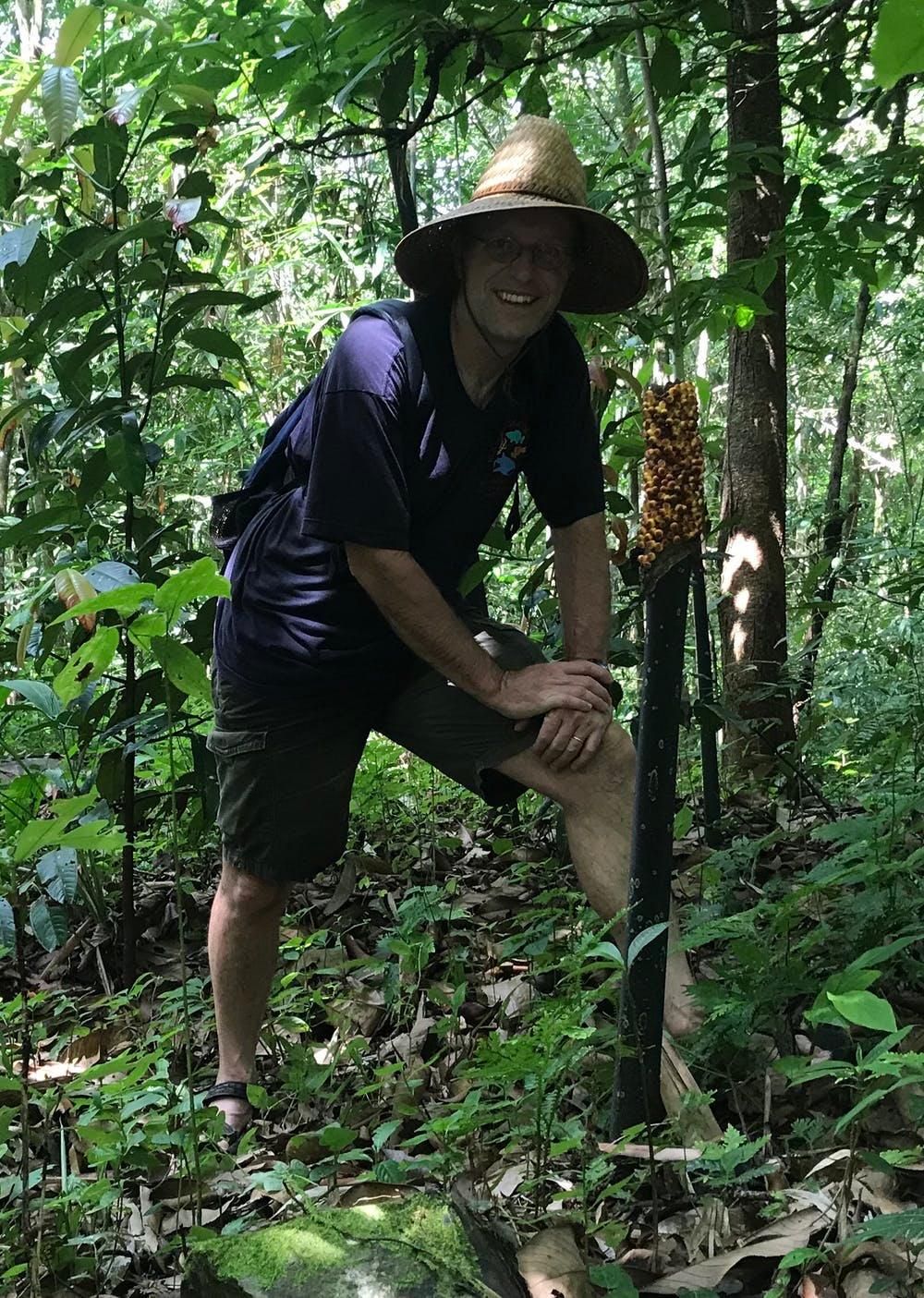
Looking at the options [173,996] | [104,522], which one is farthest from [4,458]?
[173,996]

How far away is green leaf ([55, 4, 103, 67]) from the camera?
271cm

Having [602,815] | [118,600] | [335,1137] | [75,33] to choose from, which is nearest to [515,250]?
[75,33]

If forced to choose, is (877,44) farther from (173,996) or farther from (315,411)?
(173,996)

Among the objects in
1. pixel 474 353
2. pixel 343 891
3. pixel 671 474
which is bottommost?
pixel 343 891

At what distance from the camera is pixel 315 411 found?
2639 millimetres

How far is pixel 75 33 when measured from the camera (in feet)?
8.93

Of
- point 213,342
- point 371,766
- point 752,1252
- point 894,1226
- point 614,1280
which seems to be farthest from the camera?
point 371,766

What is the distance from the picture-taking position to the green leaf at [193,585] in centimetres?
158

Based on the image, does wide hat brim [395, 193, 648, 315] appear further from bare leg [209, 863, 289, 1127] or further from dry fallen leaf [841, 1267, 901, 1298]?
dry fallen leaf [841, 1267, 901, 1298]

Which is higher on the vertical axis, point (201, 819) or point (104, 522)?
point (104, 522)

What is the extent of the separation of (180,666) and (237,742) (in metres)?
1.12

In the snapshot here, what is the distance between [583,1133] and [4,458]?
5.02m

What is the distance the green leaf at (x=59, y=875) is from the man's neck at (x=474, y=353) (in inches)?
Result: 59.8

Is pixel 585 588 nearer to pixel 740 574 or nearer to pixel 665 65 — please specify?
pixel 665 65
